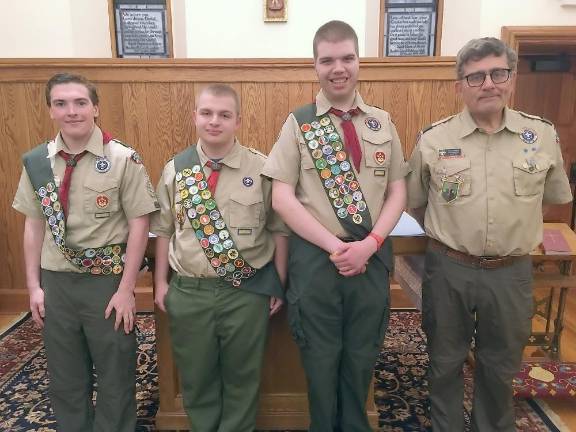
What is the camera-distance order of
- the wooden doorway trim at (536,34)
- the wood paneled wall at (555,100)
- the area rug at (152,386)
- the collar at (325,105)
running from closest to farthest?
the collar at (325,105)
the area rug at (152,386)
the wooden doorway trim at (536,34)
the wood paneled wall at (555,100)

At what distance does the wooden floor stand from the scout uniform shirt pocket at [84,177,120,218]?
6.71 feet

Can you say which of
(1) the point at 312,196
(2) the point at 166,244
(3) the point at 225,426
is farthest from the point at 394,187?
(3) the point at 225,426

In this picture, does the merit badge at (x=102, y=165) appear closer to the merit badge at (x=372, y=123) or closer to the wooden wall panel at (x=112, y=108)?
the merit badge at (x=372, y=123)

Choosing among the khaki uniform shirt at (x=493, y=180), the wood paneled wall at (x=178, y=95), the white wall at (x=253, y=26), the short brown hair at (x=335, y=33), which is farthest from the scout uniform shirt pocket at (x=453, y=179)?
the white wall at (x=253, y=26)

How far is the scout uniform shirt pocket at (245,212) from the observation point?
1542 millimetres

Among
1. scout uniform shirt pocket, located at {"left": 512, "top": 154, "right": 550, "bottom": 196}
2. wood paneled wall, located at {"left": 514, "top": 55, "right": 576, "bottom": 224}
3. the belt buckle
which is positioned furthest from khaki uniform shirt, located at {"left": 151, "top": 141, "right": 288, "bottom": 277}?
wood paneled wall, located at {"left": 514, "top": 55, "right": 576, "bottom": 224}

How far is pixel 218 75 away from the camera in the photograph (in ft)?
9.83

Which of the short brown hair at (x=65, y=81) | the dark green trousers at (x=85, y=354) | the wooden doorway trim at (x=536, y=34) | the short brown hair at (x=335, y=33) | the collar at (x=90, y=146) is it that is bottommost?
the dark green trousers at (x=85, y=354)

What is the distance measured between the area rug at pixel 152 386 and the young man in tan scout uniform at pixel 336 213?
705 mm

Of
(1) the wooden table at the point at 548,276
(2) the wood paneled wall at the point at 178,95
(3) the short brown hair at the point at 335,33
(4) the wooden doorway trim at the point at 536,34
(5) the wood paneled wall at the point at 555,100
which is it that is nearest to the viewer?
(3) the short brown hair at the point at 335,33

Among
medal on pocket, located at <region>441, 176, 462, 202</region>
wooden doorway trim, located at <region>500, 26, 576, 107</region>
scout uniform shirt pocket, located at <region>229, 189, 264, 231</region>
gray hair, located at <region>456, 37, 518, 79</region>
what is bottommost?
scout uniform shirt pocket, located at <region>229, 189, 264, 231</region>

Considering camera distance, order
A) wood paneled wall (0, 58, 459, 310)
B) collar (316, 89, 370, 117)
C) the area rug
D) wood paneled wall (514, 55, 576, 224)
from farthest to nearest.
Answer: wood paneled wall (514, 55, 576, 224)
wood paneled wall (0, 58, 459, 310)
the area rug
collar (316, 89, 370, 117)

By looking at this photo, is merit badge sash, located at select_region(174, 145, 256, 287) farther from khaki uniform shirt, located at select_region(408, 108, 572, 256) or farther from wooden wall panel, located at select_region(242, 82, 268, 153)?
wooden wall panel, located at select_region(242, 82, 268, 153)

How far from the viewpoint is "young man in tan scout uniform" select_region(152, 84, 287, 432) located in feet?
5.01
